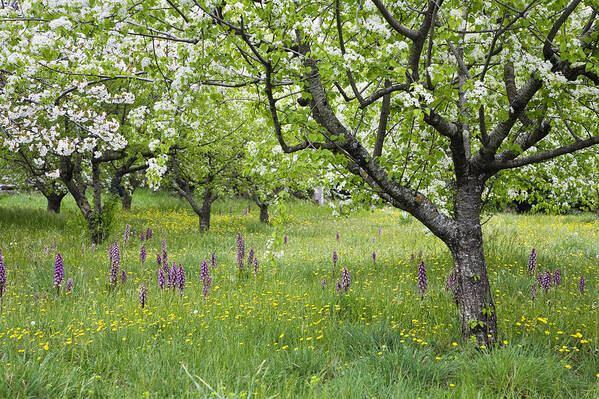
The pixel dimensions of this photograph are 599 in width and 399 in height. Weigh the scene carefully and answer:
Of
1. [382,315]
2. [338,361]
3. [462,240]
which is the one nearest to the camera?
[338,361]

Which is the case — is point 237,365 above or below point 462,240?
below

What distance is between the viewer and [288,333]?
14.7ft

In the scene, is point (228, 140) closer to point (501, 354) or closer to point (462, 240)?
point (462, 240)

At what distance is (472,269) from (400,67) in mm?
2403

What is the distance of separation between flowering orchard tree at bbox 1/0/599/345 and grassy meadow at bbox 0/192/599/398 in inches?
29.7

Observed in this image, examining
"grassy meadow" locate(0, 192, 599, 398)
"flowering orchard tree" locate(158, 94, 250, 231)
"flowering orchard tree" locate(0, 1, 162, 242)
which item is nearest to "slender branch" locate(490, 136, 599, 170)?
"grassy meadow" locate(0, 192, 599, 398)

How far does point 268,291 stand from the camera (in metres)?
6.15

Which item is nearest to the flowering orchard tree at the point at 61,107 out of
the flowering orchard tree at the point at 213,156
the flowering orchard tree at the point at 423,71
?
the flowering orchard tree at the point at 213,156

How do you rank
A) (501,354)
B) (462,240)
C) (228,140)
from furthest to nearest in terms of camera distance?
1. (228,140)
2. (462,240)
3. (501,354)

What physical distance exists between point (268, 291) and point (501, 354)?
3.40 meters

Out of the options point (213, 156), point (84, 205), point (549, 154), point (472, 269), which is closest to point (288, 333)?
point (472, 269)

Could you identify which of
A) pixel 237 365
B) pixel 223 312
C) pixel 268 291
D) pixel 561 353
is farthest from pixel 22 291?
pixel 561 353

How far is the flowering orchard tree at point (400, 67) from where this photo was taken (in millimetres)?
3145

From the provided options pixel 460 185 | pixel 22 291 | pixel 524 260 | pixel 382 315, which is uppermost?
pixel 460 185
